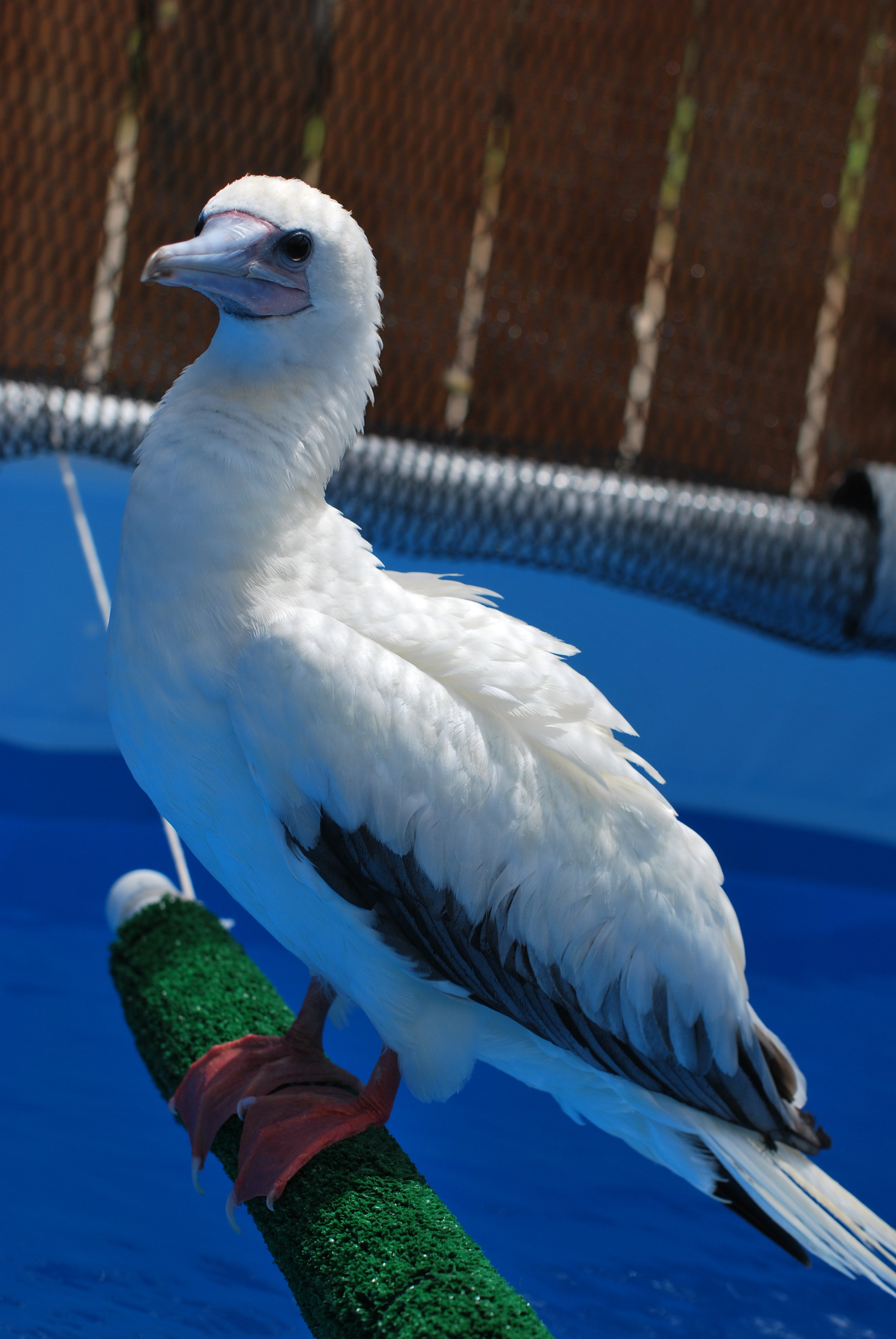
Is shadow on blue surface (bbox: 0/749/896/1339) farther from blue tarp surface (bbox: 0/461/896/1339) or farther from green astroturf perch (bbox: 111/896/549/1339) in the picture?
green astroturf perch (bbox: 111/896/549/1339)

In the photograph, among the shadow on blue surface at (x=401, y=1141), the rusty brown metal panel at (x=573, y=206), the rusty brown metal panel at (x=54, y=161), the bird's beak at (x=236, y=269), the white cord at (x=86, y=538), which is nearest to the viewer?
the bird's beak at (x=236, y=269)

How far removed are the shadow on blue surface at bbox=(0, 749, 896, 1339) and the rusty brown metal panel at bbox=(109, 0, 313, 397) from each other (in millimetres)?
1791

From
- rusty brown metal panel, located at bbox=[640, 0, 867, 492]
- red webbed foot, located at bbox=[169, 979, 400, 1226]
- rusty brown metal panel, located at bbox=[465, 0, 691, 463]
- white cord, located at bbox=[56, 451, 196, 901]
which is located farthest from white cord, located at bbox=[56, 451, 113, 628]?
rusty brown metal panel, located at bbox=[640, 0, 867, 492]

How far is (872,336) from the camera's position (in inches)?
179

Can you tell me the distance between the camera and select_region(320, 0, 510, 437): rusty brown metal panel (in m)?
4.14

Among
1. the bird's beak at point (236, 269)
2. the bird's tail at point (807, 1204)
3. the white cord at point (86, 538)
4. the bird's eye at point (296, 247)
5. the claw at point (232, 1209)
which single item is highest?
the bird's eye at point (296, 247)

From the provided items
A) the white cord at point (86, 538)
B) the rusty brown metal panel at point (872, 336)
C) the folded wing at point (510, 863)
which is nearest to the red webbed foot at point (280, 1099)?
the folded wing at point (510, 863)

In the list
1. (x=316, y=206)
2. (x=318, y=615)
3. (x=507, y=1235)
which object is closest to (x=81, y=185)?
(x=316, y=206)

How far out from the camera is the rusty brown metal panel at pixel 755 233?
437 cm

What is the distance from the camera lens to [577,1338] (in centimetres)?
177

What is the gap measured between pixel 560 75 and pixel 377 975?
12.1 ft

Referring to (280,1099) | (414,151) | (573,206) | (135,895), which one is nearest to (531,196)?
(573,206)

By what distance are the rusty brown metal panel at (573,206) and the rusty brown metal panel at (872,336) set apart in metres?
0.77

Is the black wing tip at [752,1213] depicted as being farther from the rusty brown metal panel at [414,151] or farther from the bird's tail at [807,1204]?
the rusty brown metal panel at [414,151]
